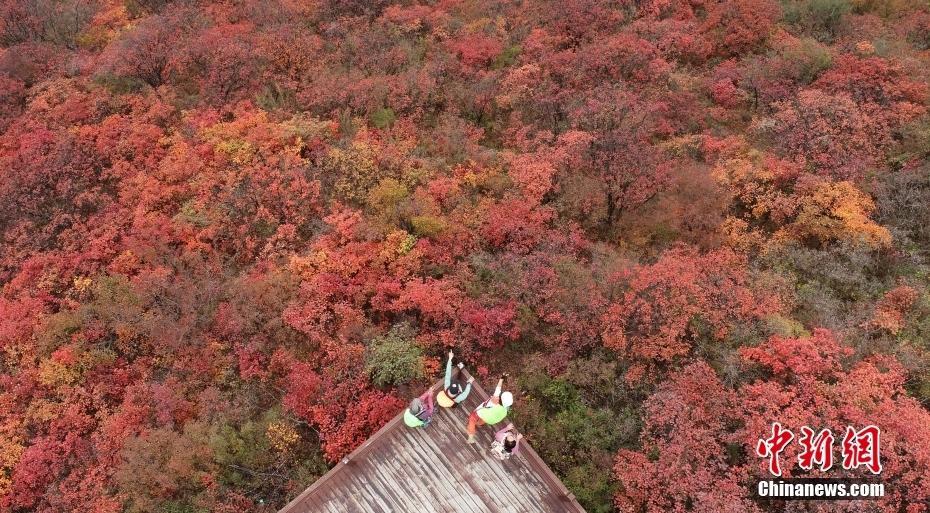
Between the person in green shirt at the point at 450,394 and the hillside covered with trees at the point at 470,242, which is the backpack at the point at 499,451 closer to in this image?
the person in green shirt at the point at 450,394

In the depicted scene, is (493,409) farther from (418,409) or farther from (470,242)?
(470,242)

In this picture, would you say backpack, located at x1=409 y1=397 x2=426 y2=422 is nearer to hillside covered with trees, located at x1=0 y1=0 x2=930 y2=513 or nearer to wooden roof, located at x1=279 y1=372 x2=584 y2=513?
wooden roof, located at x1=279 y1=372 x2=584 y2=513

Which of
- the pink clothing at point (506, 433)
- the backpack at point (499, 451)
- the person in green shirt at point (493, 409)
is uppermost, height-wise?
the person in green shirt at point (493, 409)

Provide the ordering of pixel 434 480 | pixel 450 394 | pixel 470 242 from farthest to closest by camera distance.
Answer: pixel 470 242
pixel 450 394
pixel 434 480

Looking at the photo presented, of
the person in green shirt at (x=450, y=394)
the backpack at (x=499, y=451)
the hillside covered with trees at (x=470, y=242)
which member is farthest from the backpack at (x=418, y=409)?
the backpack at (x=499, y=451)

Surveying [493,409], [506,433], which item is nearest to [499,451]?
[506,433]

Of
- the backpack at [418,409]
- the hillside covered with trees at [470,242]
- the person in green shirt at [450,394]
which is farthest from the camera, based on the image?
the hillside covered with trees at [470,242]

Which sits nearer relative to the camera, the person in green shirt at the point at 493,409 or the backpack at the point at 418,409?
the person in green shirt at the point at 493,409
